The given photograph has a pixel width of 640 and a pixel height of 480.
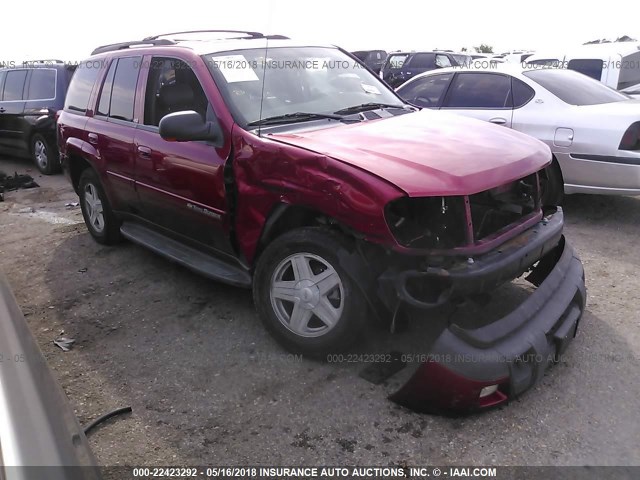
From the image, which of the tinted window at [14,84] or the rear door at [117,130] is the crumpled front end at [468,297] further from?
the tinted window at [14,84]

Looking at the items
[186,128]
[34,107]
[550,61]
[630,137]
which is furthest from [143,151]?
[550,61]

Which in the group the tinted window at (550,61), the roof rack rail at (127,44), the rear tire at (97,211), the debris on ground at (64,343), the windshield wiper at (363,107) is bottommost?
the debris on ground at (64,343)

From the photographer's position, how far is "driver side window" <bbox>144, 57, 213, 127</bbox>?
148 inches

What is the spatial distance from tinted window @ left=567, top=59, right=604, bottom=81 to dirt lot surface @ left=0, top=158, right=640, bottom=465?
16.6 ft

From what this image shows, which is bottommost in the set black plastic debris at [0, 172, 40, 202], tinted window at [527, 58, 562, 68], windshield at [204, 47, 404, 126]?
black plastic debris at [0, 172, 40, 202]

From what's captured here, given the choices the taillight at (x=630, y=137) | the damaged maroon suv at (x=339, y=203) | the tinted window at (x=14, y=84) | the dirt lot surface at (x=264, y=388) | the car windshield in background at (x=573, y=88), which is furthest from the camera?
the tinted window at (x=14, y=84)

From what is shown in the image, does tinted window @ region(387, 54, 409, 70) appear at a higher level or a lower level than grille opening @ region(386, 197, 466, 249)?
higher

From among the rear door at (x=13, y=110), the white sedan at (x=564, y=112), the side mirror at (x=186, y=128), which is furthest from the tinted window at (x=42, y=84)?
the side mirror at (x=186, y=128)

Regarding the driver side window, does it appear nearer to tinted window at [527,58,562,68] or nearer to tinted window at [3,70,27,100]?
tinted window at [3,70,27,100]

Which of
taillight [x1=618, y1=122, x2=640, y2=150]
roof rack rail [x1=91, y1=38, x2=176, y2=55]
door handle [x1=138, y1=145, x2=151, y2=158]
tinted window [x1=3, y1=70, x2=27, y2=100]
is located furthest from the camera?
tinted window [x1=3, y1=70, x2=27, y2=100]

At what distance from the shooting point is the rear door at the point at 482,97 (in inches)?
233

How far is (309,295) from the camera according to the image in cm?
311

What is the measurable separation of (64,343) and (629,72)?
8.90 metres

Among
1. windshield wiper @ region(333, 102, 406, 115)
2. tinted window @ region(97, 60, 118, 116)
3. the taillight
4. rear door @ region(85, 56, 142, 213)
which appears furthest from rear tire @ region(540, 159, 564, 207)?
tinted window @ region(97, 60, 118, 116)
